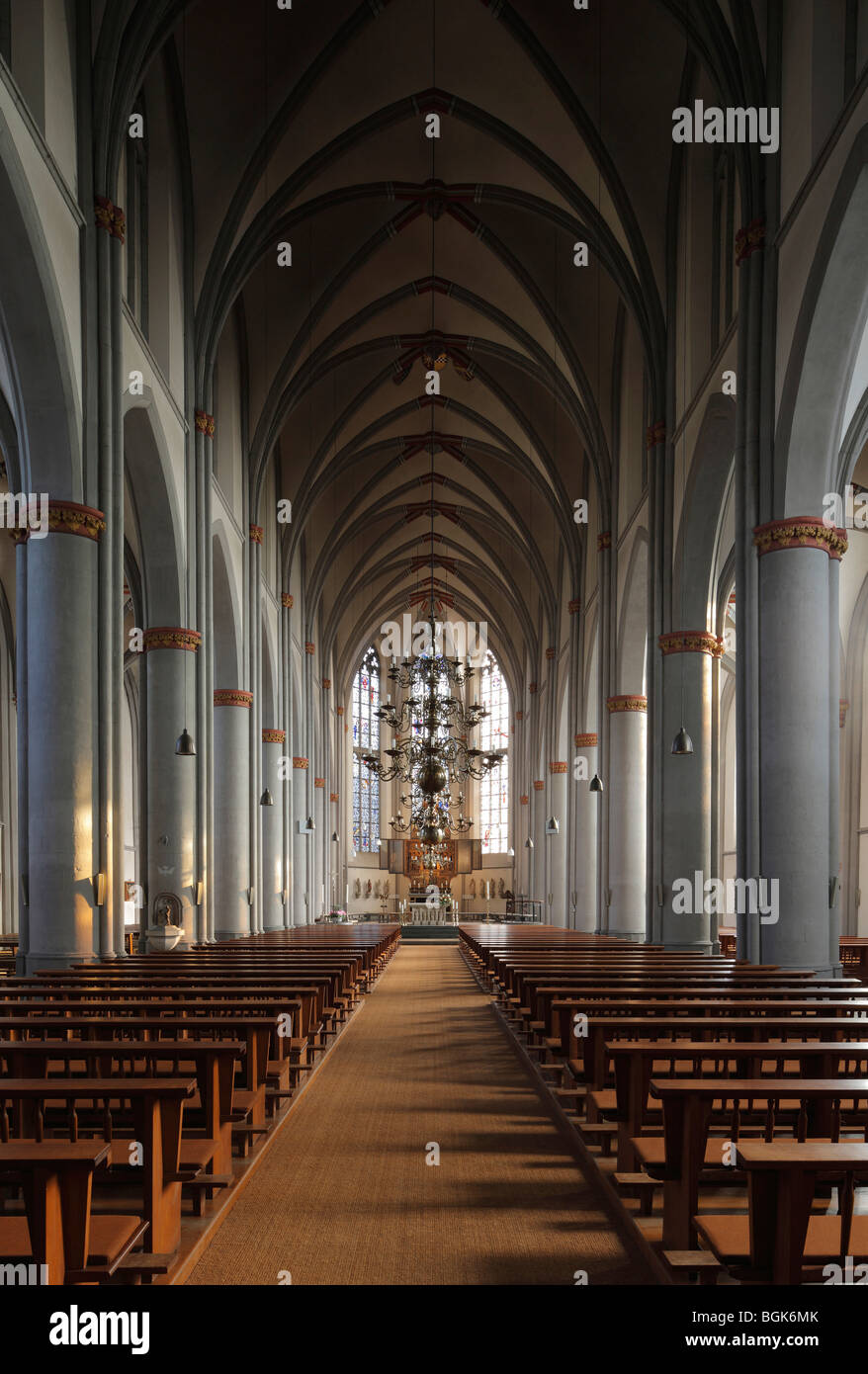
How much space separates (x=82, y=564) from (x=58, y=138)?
457cm

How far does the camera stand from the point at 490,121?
1845 centimetres

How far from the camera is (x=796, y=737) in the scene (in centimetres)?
1212

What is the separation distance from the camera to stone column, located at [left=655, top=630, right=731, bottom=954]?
57.4 feet


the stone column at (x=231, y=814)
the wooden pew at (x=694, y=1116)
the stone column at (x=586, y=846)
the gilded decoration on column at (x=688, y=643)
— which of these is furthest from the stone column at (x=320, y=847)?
the wooden pew at (x=694, y=1116)

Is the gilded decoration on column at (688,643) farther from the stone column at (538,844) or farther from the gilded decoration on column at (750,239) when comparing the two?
the stone column at (538,844)

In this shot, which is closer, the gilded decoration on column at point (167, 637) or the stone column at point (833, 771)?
the stone column at point (833, 771)

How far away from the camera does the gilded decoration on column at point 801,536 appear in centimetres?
1232

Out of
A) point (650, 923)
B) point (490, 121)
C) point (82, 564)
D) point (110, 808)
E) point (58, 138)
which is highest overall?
point (490, 121)

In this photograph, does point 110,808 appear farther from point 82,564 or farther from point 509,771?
point 509,771

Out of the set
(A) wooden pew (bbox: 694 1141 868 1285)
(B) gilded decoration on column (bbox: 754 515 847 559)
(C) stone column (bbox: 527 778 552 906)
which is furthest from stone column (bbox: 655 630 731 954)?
(C) stone column (bbox: 527 778 552 906)

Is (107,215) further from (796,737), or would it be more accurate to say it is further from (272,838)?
(272,838)

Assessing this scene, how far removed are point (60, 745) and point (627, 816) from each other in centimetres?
1344

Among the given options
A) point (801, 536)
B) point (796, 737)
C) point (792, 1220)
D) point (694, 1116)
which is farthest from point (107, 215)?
point (792, 1220)
